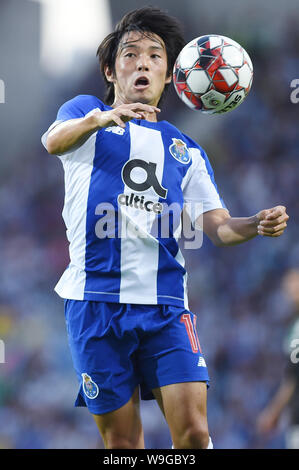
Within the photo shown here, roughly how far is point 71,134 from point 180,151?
27.2 inches

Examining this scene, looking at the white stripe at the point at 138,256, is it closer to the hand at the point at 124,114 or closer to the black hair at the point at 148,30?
the hand at the point at 124,114

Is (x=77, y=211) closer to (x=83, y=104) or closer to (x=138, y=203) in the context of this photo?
Answer: (x=138, y=203)

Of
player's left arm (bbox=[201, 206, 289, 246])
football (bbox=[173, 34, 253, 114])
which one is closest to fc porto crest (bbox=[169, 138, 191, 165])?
football (bbox=[173, 34, 253, 114])

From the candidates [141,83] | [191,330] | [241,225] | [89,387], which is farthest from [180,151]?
[89,387]

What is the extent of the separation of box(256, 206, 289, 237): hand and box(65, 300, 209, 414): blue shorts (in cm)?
59

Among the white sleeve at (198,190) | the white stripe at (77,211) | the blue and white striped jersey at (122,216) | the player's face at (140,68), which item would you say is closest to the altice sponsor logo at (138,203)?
the blue and white striped jersey at (122,216)

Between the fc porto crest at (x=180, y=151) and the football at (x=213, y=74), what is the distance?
0.23 m

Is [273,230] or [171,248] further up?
[273,230]

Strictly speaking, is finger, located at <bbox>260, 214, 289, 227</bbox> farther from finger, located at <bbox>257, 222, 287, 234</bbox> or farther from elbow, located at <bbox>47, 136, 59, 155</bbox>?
elbow, located at <bbox>47, 136, 59, 155</bbox>

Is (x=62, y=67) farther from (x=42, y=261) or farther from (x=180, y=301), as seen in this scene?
(x=180, y=301)

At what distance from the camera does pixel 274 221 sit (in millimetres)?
2932

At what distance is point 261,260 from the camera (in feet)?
26.5

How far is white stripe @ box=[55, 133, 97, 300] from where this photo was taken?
3131 mm

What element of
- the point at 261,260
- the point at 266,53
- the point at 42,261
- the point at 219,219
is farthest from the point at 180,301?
the point at 266,53
